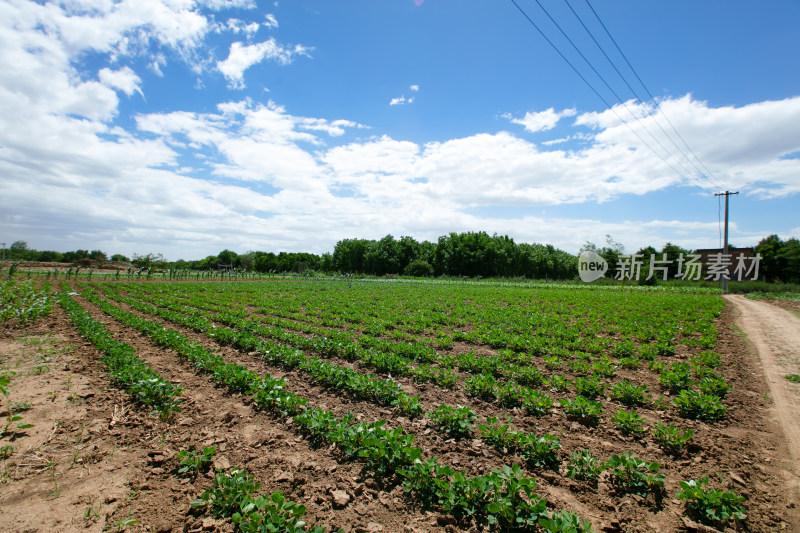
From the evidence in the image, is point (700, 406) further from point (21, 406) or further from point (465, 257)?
point (465, 257)

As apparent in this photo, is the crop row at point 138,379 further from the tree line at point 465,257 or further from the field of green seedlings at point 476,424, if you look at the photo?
the tree line at point 465,257

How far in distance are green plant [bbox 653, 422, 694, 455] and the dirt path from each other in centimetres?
101

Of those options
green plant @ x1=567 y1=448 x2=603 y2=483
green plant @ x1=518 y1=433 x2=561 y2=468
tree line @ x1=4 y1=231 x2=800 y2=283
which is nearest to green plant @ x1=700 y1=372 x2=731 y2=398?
green plant @ x1=567 y1=448 x2=603 y2=483

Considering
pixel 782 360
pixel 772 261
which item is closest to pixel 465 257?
pixel 772 261

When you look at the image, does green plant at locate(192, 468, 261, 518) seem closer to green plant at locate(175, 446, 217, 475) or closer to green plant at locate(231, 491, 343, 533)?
green plant at locate(231, 491, 343, 533)

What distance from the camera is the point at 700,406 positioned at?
5.95 meters

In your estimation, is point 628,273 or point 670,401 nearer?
point 670,401

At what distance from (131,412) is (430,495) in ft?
17.5

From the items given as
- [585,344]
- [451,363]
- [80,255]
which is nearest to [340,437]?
Answer: [451,363]

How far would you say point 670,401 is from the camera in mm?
6660

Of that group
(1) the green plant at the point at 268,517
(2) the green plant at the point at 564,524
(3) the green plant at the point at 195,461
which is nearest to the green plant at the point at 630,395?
(2) the green plant at the point at 564,524

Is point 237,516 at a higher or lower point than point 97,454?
higher

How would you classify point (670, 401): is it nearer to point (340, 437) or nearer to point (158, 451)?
point (340, 437)

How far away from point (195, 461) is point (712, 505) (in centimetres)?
588
